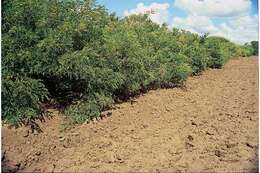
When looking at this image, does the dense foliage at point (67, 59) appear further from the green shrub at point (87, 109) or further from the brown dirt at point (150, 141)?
the brown dirt at point (150, 141)

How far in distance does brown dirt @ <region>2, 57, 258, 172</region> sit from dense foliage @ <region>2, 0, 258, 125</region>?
0.43 m

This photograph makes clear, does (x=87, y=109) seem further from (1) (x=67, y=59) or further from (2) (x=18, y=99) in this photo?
(2) (x=18, y=99)

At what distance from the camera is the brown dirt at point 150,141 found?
6082mm

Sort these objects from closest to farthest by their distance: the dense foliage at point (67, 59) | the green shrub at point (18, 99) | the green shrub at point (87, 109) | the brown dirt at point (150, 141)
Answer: the brown dirt at point (150, 141), the green shrub at point (18, 99), the dense foliage at point (67, 59), the green shrub at point (87, 109)

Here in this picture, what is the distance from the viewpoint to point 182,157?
20.5 ft

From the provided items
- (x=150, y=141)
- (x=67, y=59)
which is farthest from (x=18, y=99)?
(x=150, y=141)

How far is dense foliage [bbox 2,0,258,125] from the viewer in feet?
24.9

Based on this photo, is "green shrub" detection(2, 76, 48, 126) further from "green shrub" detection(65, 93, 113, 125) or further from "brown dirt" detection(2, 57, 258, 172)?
"green shrub" detection(65, 93, 113, 125)

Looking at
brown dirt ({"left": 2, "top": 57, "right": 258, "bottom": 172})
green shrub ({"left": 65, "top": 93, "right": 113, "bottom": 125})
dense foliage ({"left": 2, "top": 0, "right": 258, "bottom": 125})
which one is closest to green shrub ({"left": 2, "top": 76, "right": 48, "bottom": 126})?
dense foliage ({"left": 2, "top": 0, "right": 258, "bottom": 125})

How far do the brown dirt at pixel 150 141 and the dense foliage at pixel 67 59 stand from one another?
43 cm

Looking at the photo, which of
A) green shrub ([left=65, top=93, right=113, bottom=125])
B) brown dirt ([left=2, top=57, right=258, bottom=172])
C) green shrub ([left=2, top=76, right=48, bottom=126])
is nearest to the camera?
brown dirt ([left=2, top=57, right=258, bottom=172])

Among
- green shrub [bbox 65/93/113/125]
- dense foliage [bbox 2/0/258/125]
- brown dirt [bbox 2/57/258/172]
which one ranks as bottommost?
brown dirt [bbox 2/57/258/172]

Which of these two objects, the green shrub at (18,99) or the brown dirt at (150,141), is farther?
the green shrub at (18,99)

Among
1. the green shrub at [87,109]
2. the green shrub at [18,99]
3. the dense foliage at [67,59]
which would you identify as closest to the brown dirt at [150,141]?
the green shrub at [87,109]
